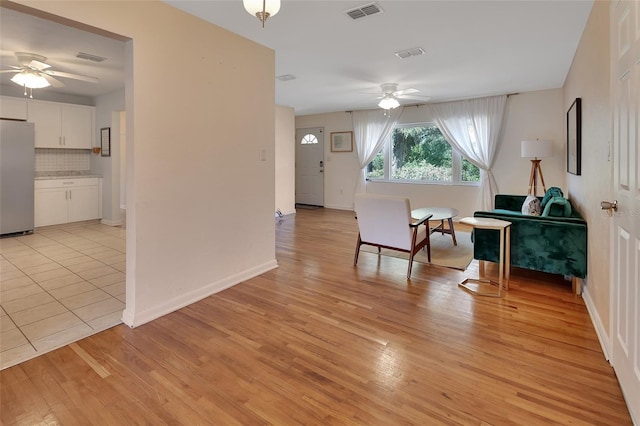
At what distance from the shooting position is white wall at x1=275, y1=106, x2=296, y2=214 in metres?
7.30

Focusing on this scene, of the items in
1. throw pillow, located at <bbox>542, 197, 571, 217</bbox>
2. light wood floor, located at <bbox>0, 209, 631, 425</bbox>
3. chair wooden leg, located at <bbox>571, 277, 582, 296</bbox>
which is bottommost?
light wood floor, located at <bbox>0, 209, 631, 425</bbox>

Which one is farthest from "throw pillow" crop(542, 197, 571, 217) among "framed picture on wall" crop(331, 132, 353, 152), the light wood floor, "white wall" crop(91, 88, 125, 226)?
"white wall" crop(91, 88, 125, 226)

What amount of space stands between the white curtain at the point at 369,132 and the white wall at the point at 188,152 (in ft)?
14.0

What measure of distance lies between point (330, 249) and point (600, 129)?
3.07 meters

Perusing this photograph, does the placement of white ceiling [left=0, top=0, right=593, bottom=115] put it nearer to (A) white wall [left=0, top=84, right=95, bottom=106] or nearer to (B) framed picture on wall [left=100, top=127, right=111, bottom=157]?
(A) white wall [left=0, top=84, right=95, bottom=106]

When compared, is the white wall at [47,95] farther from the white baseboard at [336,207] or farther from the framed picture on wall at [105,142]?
the white baseboard at [336,207]

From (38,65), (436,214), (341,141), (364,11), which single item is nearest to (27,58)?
(38,65)

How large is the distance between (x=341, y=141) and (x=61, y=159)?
5686mm

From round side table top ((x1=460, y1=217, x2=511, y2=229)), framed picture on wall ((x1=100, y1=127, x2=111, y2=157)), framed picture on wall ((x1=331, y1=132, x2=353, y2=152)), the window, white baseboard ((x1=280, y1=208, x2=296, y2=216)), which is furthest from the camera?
framed picture on wall ((x1=331, y1=132, x2=353, y2=152))

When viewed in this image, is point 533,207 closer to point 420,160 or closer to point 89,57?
point 420,160

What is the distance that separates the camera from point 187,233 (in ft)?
9.21

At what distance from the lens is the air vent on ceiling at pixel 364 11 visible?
271cm

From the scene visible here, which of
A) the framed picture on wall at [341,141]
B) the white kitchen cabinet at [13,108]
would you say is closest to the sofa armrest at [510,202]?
the framed picture on wall at [341,141]

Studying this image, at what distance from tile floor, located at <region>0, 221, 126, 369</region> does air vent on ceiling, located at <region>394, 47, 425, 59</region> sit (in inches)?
147
